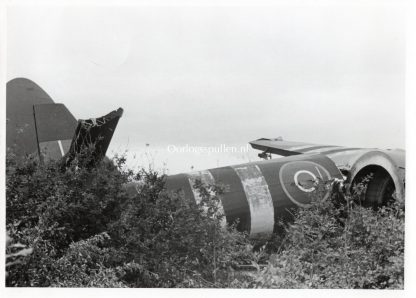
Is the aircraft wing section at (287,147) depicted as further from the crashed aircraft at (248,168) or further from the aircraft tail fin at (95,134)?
the aircraft tail fin at (95,134)

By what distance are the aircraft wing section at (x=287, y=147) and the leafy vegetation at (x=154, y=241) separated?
3.46m

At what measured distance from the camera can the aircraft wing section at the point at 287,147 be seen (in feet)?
36.8

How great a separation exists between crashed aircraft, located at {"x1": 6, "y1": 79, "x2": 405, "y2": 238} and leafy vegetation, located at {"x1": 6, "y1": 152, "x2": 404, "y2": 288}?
646mm

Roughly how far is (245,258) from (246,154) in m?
2.19

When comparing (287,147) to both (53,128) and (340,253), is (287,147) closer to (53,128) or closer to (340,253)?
(53,128)

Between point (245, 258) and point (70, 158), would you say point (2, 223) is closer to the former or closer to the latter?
point (70, 158)

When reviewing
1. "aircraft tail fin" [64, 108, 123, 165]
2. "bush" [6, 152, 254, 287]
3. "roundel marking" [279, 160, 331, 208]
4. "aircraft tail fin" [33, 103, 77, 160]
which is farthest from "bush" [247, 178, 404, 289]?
"aircraft tail fin" [33, 103, 77, 160]

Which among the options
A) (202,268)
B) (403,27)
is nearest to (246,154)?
(202,268)

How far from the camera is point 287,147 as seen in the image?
12.2 meters

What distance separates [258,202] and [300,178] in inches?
36.7

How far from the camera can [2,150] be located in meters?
6.77

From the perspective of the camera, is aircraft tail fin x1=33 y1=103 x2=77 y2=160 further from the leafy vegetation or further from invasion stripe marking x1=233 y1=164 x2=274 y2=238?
invasion stripe marking x1=233 y1=164 x2=274 y2=238
